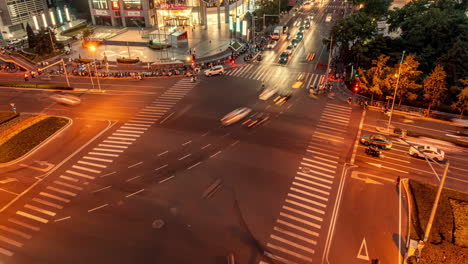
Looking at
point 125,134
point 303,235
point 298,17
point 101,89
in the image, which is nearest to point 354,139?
point 303,235

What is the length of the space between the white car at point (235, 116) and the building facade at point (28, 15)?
286 feet

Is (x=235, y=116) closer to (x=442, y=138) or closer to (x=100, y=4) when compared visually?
(x=442, y=138)

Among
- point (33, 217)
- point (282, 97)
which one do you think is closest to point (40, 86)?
point (33, 217)

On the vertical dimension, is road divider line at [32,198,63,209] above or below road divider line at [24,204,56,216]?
above

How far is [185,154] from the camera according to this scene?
4244 cm

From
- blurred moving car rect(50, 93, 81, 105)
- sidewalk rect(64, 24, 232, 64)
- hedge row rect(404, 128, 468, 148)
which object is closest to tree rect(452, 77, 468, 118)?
hedge row rect(404, 128, 468, 148)

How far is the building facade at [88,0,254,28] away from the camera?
107750 mm

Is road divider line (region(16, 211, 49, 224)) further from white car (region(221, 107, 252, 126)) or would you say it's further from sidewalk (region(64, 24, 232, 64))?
sidewalk (region(64, 24, 232, 64))

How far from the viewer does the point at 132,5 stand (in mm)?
107375

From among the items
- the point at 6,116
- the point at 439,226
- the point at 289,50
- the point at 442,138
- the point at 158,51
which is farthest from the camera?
the point at 158,51

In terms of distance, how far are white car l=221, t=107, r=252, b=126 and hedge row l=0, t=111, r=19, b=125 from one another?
34.1 meters

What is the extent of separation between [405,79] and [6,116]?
63.9 m

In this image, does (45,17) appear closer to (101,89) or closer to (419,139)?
(101,89)

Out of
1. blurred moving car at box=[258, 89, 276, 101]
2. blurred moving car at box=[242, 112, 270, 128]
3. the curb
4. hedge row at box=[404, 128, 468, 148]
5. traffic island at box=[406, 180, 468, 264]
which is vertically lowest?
traffic island at box=[406, 180, 468, 264]
